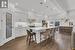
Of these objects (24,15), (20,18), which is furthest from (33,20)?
(20,18)

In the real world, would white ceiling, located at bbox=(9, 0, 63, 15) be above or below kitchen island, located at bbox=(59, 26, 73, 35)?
above

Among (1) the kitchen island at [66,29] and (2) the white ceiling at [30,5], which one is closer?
(2) the white ceiling at [30,5]

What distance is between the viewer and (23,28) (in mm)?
12406

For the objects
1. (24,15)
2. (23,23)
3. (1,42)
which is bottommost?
(1,42)

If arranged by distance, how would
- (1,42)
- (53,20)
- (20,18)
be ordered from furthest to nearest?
(53,20) → (20,18) → (1,42)

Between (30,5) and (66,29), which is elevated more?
(30,5)

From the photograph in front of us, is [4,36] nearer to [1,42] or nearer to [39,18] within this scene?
[1,42]

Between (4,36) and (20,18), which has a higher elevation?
(20,18)

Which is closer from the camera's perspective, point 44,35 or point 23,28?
point 44,35

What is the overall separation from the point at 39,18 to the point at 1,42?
388 inches

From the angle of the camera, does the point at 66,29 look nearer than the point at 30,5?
No

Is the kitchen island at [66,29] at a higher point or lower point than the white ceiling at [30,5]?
lower

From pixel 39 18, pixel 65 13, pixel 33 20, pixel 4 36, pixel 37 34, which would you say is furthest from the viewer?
pixel 65 13

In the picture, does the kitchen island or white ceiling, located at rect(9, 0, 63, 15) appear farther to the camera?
the kitchen island
